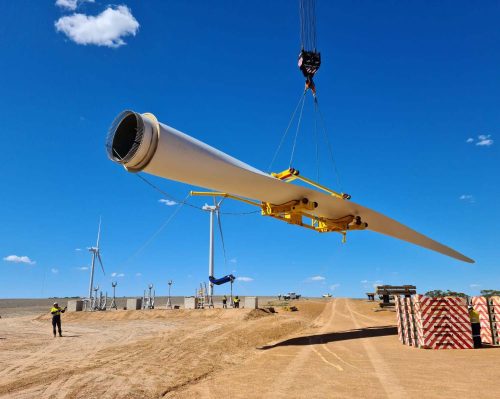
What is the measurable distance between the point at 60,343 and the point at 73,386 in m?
11.9

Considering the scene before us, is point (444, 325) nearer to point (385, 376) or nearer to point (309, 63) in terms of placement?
point (385, 376)

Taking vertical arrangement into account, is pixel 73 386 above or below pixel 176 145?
below

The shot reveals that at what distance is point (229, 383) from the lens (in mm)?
12125

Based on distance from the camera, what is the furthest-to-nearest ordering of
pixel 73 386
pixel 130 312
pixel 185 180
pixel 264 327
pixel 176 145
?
1. pixel 130 312
2. pixel 264 327
3. pixel 185 180
4. pixel 176 145
5. pixel 73 386

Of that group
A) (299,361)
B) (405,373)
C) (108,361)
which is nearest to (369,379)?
(405,373)

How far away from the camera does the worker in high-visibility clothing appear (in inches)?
729

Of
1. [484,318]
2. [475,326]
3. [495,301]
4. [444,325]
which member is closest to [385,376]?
[444,325]

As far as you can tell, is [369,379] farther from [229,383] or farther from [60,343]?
[60,343]

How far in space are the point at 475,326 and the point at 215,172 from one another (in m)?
14.5

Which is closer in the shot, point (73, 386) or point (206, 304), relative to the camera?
point (73, 386)

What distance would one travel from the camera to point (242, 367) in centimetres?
1470

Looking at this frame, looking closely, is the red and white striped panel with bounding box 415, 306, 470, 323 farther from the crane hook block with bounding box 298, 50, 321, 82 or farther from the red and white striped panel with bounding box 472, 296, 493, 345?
the crane hook block with bounding box 298, 50, 321, 82

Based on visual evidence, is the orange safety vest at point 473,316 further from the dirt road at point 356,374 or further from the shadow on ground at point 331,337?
the shadow on ground at point 331,337

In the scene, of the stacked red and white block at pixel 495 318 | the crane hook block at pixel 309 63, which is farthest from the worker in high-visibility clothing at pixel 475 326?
the crane hook block at pixel 309 63
